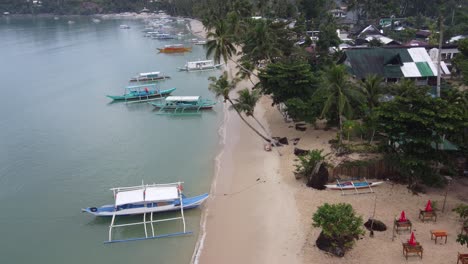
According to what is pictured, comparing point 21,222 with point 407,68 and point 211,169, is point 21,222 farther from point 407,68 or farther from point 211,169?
point 407,68

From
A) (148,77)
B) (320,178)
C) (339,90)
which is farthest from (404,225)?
(148,77)

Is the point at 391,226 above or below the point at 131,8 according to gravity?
below

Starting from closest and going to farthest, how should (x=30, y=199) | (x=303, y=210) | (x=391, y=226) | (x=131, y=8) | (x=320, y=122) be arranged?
(x=391, y=226), (x=303, y=210), (x=30, y=199), (x=320, y=122), (x=131, y=8)

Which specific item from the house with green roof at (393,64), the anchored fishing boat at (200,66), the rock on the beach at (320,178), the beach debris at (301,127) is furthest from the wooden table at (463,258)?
the anchored fishing boat at (200,66)

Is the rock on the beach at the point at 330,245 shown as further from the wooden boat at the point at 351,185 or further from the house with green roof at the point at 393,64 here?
the house with green roof at the point at 393,64

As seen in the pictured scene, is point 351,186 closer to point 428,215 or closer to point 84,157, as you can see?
point 428,215

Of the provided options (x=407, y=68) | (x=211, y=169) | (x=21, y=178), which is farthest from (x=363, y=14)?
(x=21, y=178)
